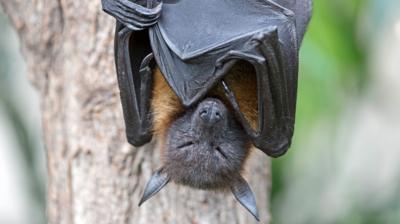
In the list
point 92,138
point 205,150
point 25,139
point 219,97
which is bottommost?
point 25,139

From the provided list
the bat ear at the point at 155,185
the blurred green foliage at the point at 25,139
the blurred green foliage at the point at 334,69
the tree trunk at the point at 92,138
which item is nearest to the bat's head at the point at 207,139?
the bat ear at the point at 155,185

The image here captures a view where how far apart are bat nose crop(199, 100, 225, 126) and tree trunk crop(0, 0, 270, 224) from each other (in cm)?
36

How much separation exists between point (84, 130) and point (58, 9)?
38cm

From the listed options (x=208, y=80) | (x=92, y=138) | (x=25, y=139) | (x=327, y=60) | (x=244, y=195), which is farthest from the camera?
(x=25, y=139)

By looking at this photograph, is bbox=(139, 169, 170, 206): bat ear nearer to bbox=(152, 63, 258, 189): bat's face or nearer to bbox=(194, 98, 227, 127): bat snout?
bbox=(152, 63, 258, 189): bat's face

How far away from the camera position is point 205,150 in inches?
78.4

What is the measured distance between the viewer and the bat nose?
1912 mm

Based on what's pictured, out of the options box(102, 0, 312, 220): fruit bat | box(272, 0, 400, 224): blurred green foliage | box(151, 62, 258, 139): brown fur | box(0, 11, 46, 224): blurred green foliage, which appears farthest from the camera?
box(0, 11, 46, 224): blurred green foliage

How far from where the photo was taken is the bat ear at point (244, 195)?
2031mm

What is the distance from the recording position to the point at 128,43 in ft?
6.49

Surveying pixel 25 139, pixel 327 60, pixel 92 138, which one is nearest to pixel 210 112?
pixel 92 138

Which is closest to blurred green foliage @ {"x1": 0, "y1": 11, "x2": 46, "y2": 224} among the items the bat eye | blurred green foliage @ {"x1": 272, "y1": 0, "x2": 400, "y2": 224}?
blurred green foliage @ {"x1": 272, "y1": 0, "x2": 400, "y2": 224}

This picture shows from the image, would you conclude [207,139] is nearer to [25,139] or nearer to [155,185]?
[155,185]

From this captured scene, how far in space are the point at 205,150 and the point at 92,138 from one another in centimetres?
48
